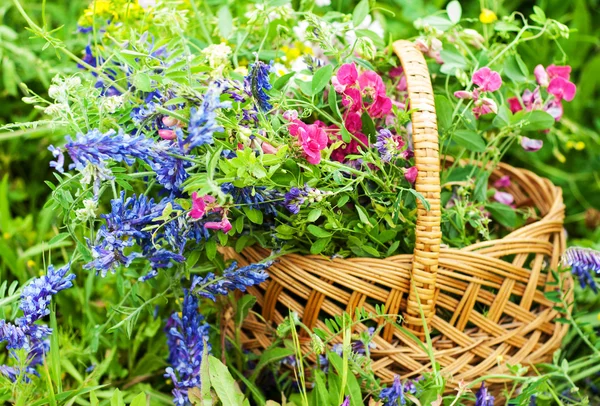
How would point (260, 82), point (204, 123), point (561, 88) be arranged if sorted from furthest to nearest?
point (561, 88), point (260, 82), point (204, 123)

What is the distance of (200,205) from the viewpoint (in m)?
0.69

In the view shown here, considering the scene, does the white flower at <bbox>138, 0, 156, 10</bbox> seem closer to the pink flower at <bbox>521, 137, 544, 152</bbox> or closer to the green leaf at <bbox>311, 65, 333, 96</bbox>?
the green leaf at <bbox>311, 65, 333, 96</bbox>

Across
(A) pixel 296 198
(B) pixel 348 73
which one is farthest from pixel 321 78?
(A) pixel 296 198

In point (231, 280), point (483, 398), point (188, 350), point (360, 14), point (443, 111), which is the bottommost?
point (483, 398)

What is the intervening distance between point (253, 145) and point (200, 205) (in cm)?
10

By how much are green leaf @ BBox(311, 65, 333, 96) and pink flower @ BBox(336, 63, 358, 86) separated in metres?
0.03

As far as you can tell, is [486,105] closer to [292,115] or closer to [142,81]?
[292,115]

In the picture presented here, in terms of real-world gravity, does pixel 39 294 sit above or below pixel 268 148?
below

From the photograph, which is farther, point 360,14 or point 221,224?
point 360,14

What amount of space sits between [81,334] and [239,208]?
0.46 meters

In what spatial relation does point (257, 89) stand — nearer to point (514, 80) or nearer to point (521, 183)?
point (514, 80)

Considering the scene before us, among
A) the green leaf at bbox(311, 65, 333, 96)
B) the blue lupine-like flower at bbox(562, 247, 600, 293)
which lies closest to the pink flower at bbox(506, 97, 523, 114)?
the blue lupine-like flower at bbox(562, 247, 600, 293)

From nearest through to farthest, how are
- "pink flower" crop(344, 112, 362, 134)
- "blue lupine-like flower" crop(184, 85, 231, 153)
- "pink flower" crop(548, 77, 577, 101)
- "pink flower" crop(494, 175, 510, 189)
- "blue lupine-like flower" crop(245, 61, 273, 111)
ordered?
"blue lupine-like flower" crop(184, 85, 231, 153)
"blue lupine-like flower" crop(245, 61, 273, 111)
"pink flower" crop(344, 112, 362, 134)
"pink flower" crop(548, 77, 577, 101)
"pink flower" crop(494, 175, 510, 189)

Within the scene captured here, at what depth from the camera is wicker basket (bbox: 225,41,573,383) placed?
790 millimetres
